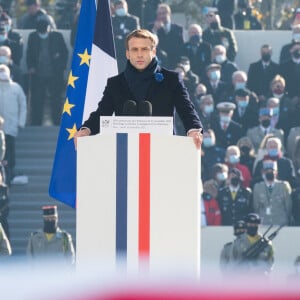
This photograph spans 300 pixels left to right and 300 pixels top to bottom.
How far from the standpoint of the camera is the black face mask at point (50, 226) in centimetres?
1421

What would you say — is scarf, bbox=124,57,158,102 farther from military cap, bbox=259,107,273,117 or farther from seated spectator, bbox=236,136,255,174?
military cap, bbox=259,107,273,117

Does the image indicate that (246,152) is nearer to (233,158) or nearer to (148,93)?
(233,158)

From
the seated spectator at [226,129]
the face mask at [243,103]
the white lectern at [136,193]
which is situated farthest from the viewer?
the face mask at [243,103]

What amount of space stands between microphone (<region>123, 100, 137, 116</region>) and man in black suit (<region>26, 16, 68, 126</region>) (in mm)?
13573

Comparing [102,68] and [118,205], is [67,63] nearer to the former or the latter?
[102,68]

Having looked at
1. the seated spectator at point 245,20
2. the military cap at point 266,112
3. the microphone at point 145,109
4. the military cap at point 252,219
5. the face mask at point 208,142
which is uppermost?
the seated spectator at point 245,20

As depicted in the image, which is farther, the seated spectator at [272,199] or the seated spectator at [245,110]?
the seated spectator at [245,110]

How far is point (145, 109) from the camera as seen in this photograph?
167 inches

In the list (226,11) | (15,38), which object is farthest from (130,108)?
(226,11)

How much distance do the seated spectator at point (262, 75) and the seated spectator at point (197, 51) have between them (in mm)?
693

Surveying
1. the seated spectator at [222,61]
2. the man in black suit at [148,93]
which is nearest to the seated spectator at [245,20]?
the seated spectator at [222,61]

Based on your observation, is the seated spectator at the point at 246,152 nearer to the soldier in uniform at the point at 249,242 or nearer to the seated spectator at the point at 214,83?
the seated spectator at the point at 214,83

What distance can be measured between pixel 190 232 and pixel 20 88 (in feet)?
41.9

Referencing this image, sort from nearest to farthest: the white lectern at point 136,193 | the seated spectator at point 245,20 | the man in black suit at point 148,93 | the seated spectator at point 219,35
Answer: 1. the white lectern at point 136,193
2. the man in black suit at point 148,93
3. the seated spectator at point 219,35
4. the seated spectator at point 245,20
